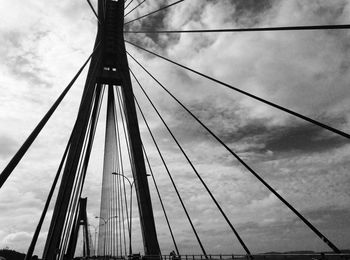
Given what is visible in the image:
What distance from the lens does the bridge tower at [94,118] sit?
16.7 m

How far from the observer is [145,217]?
18.5 metres

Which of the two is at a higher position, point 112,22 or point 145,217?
point 112,22

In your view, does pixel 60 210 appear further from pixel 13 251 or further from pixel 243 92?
pixel 13 251

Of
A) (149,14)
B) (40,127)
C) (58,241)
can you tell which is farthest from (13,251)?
(40,127)

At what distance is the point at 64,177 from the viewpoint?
Answer: 1745 cm

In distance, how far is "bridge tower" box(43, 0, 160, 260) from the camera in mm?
16677

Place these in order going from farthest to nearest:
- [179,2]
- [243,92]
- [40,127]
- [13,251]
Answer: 1. [13,251]
2. [179,2]
3. [243,92]
4. [40,127]

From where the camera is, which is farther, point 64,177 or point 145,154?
point 145,154

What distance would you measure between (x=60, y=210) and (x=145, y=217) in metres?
4.37

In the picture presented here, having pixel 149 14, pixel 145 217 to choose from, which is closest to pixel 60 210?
pixel 145 217

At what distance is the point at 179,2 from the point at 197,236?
9218 millimetres

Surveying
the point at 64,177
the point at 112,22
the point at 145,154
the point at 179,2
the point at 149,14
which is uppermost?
the point at 112,22

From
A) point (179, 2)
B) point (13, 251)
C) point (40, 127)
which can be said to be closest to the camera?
point (40, 127)

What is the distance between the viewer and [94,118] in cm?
2077
